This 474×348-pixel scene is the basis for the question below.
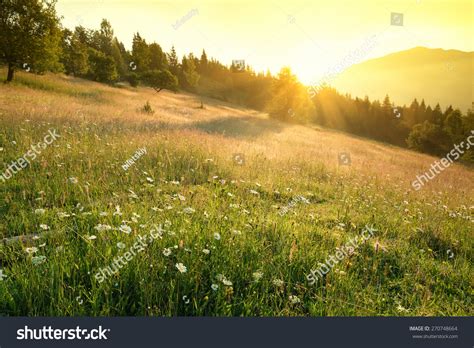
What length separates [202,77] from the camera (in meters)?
101

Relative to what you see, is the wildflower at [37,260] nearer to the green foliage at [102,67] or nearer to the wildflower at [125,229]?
the wildflower at [125,229]

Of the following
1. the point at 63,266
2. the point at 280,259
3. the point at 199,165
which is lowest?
the point at 280,259

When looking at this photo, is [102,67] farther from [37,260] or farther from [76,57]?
[37,260]

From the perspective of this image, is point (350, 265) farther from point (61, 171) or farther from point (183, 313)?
point (61, 171)

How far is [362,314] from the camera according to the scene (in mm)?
3229

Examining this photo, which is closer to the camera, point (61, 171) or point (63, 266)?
point (63, 266)

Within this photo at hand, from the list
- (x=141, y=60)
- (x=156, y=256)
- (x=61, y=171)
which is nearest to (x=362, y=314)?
(x=156, y=256)

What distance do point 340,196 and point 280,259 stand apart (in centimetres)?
504

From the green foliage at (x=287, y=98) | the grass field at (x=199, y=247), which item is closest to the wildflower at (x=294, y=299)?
the grass field at (x=199, y=247)

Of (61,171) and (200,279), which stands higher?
(61,171)
